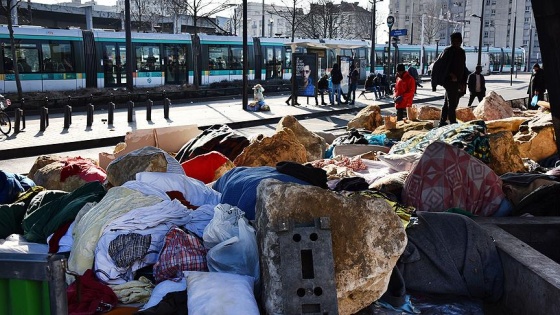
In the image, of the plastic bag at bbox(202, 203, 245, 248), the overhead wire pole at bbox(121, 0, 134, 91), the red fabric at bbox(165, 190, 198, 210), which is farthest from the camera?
the overhead wire pole at bbox(121, 0, 134, 91)

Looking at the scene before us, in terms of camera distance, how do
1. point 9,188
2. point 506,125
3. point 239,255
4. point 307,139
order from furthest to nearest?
point 506,125 < point 307,139 < point 9,188 < point 239,255

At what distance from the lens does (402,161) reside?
757 centimetres

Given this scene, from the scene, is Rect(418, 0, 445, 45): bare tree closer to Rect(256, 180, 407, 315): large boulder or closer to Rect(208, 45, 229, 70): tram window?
Rect(208, 45, 229, 70): tram window

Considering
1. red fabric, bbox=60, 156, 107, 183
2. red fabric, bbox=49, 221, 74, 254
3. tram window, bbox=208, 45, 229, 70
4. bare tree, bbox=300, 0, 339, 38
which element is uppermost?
bare tree, bbox=300, 0, 339, 38

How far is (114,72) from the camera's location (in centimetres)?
2828

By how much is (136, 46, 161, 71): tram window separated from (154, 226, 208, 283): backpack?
84.0 feet

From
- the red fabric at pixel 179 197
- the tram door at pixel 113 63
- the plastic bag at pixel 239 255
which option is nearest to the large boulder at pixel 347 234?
the plastic bag at pixel 239 255

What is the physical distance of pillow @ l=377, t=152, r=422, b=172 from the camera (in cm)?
745

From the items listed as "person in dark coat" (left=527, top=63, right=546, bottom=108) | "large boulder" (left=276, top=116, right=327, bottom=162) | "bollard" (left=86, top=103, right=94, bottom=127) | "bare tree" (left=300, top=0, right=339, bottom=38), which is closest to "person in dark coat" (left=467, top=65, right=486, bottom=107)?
"person in dark coat" (left=527, top=63, right=546, bottom=108)

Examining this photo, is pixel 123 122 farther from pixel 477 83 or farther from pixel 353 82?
pixel 477 83

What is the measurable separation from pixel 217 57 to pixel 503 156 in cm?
2660

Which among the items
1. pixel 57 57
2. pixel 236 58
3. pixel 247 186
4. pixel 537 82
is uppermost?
pixel 57 57

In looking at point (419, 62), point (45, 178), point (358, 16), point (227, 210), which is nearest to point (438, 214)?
point (227, 210)

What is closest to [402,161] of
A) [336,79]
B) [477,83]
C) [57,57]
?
[477,83]
